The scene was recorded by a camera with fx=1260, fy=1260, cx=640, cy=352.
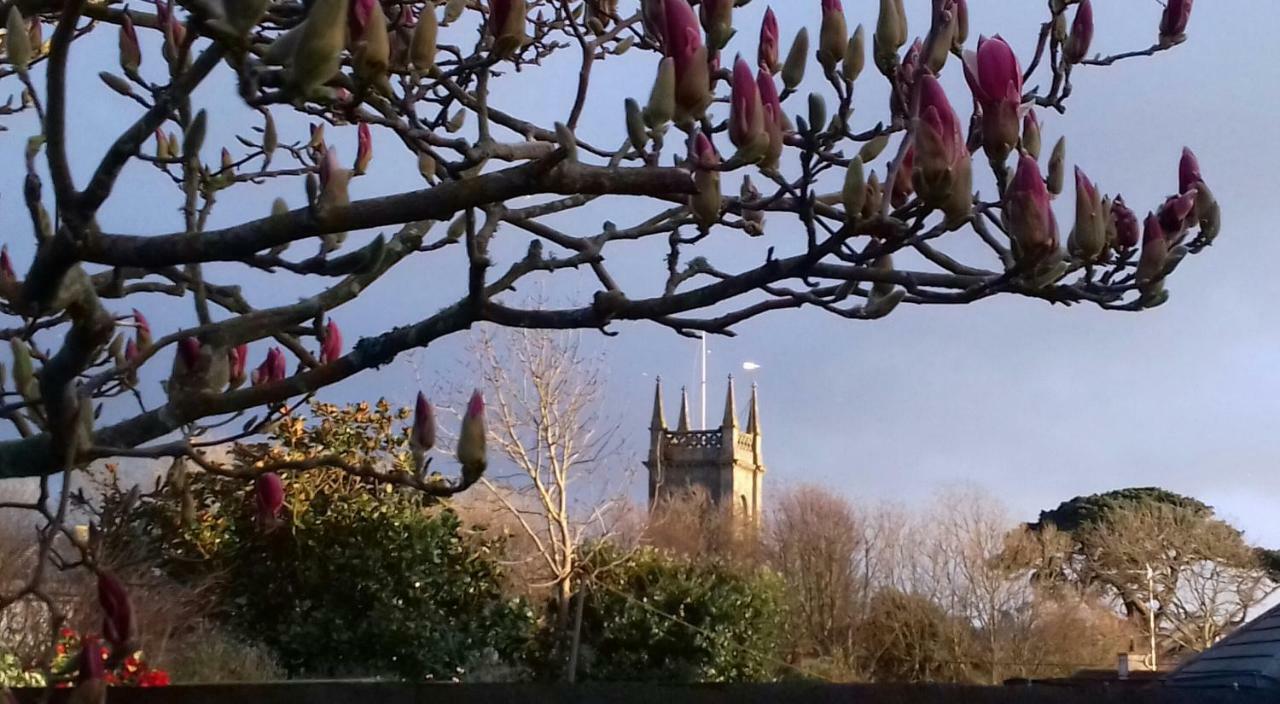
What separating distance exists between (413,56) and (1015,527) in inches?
728

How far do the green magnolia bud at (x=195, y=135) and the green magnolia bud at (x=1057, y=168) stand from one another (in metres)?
1.24

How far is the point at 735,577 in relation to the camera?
34.8 feet

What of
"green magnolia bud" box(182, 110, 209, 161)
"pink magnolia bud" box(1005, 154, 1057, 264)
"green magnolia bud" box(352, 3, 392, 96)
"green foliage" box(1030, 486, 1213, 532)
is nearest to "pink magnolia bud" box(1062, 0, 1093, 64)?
"pink magnolia bud" box(1005, 154, 1057, 264)

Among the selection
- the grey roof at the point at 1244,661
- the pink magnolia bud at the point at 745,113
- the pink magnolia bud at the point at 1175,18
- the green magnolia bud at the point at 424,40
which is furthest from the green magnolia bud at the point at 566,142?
the grey roof at the point at 1244,661

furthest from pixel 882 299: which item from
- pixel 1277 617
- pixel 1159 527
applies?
pixel 1159 527

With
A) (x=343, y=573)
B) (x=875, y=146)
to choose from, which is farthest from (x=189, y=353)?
(x=343, y=573)

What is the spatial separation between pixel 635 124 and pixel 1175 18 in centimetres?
130

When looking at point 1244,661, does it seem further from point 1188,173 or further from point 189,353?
point 189,353

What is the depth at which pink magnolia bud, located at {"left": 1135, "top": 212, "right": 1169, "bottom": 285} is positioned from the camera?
179cm

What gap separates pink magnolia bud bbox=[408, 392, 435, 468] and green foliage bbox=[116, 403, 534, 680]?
735cm

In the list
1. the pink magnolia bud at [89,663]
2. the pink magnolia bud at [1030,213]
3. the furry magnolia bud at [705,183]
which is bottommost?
the pink magnolia bud at [89,663]

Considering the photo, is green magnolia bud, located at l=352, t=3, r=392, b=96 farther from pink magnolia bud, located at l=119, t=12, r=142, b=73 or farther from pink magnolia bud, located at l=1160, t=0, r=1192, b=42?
pink magnolia bud, located at l=1160, t=0, r=1192, b=42

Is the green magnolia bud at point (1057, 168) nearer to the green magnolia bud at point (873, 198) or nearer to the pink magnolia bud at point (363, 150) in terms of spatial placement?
the green magnolia bud at point (873, 198)

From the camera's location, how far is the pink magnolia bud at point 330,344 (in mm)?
2248
